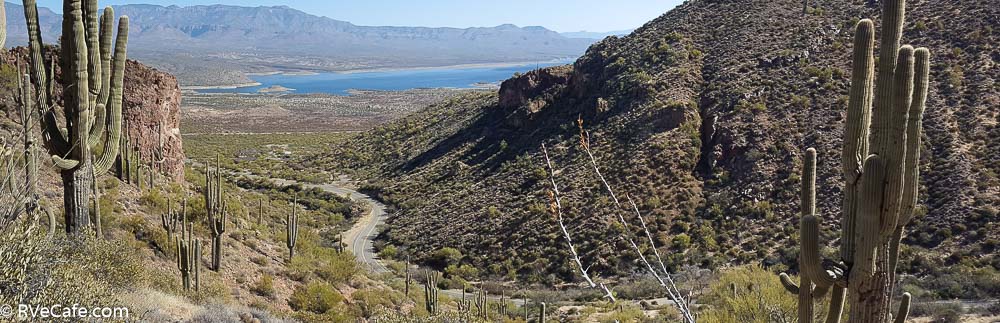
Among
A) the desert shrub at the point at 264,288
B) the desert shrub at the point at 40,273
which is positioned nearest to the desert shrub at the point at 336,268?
the desert shrub at the point at 264,288

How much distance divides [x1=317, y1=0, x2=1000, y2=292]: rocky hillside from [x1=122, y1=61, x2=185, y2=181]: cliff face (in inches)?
413

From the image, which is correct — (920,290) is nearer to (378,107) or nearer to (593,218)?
(593,218)

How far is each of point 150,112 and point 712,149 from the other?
21.8 m

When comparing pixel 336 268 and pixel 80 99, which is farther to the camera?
pixel 336 268

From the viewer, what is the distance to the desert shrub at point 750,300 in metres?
13.0

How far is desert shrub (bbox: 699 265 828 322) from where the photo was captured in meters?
13.0

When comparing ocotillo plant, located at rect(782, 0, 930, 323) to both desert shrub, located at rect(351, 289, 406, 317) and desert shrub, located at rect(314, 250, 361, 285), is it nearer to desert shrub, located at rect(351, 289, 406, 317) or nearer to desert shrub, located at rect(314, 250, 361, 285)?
desert shrub, located at rect(351, 289, 406, 317)

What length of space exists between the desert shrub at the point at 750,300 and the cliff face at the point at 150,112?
17.7 meters

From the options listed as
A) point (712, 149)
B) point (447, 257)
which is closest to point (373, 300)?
point (447, 257)

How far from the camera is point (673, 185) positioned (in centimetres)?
2609

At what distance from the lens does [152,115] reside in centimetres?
2084

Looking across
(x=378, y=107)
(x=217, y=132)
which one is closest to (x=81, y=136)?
(x=217, y=132)

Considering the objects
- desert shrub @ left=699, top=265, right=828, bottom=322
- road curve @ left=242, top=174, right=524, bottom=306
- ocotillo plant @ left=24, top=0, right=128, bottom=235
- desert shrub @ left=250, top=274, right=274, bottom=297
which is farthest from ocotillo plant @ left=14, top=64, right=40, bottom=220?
road curve @ left=242, top=174, right=524, bottom=306

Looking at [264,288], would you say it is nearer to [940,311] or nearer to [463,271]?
[463,271]
